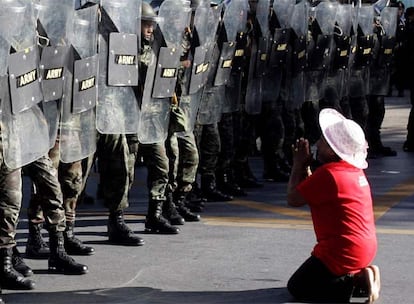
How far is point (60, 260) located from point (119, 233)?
1.15 meters

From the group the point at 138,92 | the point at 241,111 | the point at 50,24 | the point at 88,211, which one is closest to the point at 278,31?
the point at 241,111

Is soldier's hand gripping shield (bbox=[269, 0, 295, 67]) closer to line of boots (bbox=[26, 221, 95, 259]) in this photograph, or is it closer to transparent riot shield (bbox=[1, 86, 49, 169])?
line of boots (bbox=[26, 221, 95, 259])

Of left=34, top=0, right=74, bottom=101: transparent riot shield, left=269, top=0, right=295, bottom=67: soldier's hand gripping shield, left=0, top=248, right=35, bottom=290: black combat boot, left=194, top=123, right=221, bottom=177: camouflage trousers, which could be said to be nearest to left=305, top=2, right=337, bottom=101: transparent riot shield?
left=269, top=0, right=295, bottom=67: soldier's hand gripping shield

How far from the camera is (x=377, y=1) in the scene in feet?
50.7

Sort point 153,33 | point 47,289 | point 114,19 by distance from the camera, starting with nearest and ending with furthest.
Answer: point 47,289 → point 114,19 → point 153,33

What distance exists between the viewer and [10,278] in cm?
761

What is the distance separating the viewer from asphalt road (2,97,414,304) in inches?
299

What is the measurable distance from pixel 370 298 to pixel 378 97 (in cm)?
843

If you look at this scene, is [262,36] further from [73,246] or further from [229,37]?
[73,246]

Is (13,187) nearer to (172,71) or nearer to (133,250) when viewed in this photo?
(133,250)

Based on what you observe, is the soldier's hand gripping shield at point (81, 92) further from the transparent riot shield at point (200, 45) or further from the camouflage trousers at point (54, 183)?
the transparent riot shield at point (200, 45)

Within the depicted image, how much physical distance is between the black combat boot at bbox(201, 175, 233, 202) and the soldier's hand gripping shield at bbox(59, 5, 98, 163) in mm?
3120

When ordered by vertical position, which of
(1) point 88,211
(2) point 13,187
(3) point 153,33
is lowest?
(1) point 88,211

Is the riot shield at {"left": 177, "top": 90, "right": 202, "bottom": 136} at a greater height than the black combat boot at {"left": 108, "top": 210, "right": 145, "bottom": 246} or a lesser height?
greater
